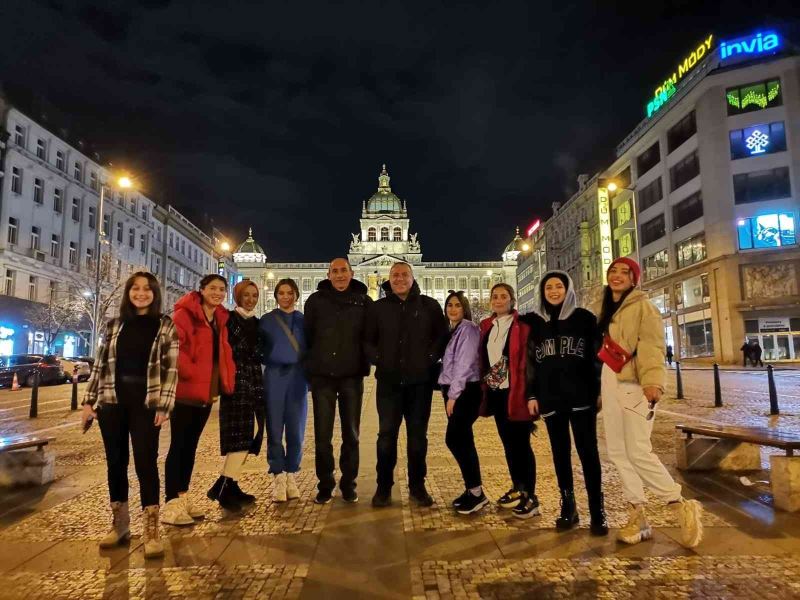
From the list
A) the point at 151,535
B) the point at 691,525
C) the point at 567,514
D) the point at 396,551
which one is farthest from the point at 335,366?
the point at 691,525

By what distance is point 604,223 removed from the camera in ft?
157

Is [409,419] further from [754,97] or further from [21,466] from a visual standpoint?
[754,97]

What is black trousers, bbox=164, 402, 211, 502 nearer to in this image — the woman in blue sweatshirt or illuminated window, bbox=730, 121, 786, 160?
the woman in blue sweatshirt

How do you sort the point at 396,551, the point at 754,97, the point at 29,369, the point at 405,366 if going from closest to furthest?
1. the point at 396,551
2. the point at 405,366
3. the point at 29,369
4. the point at 754,97

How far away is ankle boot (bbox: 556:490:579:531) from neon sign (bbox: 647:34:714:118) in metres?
43.5

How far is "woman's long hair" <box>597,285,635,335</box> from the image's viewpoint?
4.44 meters

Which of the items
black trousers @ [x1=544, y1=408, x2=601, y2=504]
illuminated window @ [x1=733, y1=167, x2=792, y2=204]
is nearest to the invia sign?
illuminated window @ [x1=733, y1=167, x2=792, y2=204]

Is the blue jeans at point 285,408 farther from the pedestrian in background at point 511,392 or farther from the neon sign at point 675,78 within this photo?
the neon sign at point 675,78

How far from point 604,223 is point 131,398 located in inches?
1917

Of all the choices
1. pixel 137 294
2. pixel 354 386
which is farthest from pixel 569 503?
pixel 137 294

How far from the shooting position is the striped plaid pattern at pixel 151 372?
417cm

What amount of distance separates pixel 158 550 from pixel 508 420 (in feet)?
9.85

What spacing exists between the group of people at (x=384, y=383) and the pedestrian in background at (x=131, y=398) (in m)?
0.01

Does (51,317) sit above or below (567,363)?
above
